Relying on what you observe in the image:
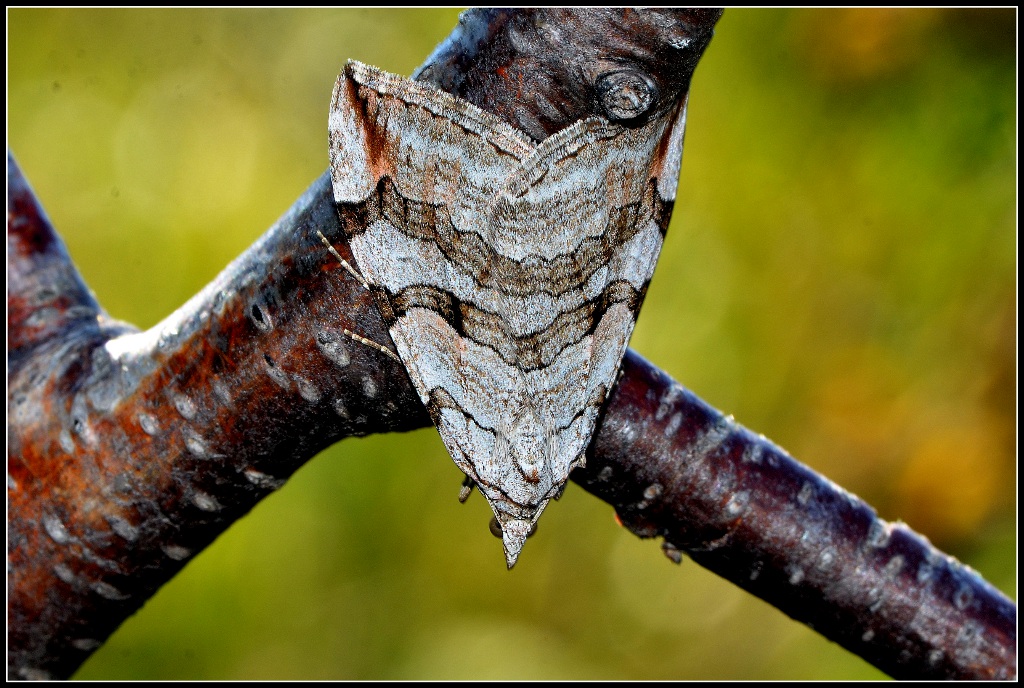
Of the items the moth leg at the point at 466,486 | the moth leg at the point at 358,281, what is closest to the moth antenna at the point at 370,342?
the moth leg at the point at 358,281

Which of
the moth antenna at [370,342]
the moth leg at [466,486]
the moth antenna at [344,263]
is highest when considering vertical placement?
the moth antenna at [344,263]

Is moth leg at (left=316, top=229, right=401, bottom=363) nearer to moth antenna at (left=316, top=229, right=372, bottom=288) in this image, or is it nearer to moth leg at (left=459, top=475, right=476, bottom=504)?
moth antenna at (left=316, top=229, right=372, bottom=288)

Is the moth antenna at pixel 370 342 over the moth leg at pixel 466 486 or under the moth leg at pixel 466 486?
over

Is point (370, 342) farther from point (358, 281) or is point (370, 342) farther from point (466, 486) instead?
point (466, 486)

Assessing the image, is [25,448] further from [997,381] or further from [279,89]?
[997,381]

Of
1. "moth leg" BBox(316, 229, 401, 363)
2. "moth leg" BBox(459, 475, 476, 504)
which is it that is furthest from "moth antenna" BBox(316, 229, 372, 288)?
"moth leg" BBox(459, 475, 476, 504)

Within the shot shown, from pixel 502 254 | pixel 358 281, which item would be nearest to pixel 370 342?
pixel 358 281

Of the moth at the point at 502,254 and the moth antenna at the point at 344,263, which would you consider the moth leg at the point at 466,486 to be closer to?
the moth at the point at 502,254
